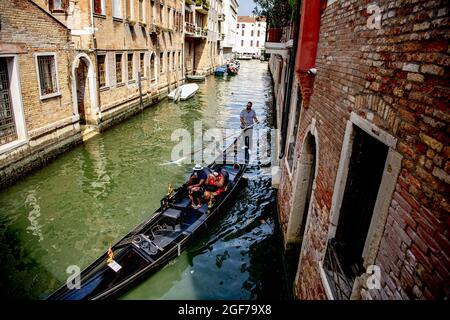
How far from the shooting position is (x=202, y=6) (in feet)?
106

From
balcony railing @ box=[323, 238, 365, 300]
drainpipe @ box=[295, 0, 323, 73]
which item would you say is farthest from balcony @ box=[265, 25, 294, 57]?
balcony railing @ box=[323, 238, 365, 300]

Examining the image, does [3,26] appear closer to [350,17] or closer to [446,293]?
[350,17]

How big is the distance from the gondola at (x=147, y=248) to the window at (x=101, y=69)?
9160 mm

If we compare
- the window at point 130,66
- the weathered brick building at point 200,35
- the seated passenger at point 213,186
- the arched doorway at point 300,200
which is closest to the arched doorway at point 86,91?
the window at point 130,66

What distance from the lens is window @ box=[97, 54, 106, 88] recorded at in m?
14.2

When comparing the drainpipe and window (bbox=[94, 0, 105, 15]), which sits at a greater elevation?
window (bbox=[94, 0, 105, 15])

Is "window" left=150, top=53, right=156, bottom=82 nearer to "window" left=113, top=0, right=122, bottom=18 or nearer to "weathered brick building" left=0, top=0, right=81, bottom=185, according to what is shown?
"window" left=113, top=0, right=122, bottom=18

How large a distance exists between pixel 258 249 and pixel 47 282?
3.95 metres

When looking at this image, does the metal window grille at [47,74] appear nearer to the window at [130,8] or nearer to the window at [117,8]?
the window at [117,8]

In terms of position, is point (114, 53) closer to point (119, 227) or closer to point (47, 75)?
point (47, 75)

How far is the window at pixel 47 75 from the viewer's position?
33.4ft

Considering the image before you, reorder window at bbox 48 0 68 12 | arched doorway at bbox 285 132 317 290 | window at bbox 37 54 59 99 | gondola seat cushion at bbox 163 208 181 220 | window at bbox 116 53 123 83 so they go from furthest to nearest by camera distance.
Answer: window at bbox 116 53 123 83
window at bbox 48 0 68 12
window at bbox 37 54 59 99
gondola seat cushion at bbox 163 208 181 220
arched doorway at bbox 285 132 317 290

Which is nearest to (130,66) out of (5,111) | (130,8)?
(130,8)

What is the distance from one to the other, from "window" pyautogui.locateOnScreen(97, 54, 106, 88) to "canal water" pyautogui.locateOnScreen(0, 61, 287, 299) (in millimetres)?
3159
